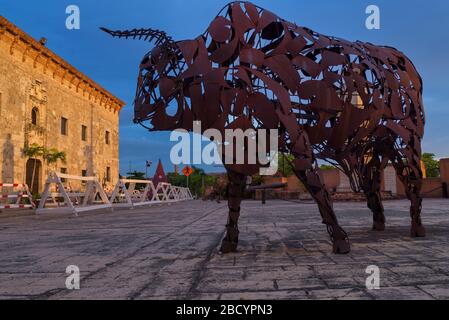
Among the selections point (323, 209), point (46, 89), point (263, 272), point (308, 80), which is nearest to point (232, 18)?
point (308, 80)

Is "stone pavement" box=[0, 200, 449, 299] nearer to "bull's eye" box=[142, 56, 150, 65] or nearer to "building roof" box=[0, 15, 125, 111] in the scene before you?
"bull's eye" box=[142, 56, 150, 65]

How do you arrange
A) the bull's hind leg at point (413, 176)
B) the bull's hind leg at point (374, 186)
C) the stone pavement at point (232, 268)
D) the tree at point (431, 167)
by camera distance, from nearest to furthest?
1. the stone pavement at point (232, 268)
2. the bull's hind leg at point (413, 176)
3. the bull's hind leg at point (374, 186)
4. the tree at point (431, 167)

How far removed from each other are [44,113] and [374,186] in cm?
2279

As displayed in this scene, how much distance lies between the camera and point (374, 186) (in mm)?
6016

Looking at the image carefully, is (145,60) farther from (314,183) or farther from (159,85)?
(314,183)

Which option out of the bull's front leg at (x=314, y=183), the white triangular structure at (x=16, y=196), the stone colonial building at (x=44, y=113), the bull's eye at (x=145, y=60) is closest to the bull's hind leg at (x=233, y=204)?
the bull's front leg at (x=314, y=183)

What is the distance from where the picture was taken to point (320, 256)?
396 cm

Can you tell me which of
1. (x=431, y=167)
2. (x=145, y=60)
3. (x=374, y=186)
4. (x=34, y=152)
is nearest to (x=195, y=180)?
(x=431, y=167)

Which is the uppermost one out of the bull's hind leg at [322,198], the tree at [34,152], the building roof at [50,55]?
the building roof at [50,55]

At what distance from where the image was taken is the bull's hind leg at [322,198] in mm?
3980

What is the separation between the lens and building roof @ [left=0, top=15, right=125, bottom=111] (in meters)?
20.0

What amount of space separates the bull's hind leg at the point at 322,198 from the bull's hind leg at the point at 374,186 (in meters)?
2.15

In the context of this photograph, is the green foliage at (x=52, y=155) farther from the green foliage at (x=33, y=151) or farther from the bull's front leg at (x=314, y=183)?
the bull's front leg at (x=314, y=183)

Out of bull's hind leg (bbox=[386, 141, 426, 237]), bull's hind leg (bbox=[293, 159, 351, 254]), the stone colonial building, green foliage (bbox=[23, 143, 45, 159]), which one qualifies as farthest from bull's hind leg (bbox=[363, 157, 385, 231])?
green foliage (bbox=[23, 143, 45, 159])
